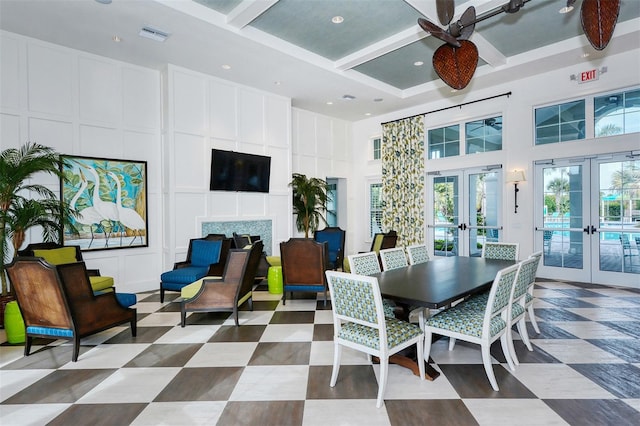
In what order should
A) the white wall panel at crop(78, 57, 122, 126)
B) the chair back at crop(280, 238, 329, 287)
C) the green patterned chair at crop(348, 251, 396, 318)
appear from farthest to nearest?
1. the white wall panel at crop(78, 57, 122, 126)
2. the chair back at crop(280, 238, 329, 287)
3. the green patterned chair at crop(348, 251, 396, 318)

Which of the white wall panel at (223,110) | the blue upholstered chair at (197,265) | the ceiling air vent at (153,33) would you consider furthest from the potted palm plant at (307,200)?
the ceiling air vent at (153,33)

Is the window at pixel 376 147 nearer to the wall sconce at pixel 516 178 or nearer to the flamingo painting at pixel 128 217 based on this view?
the wall sconce at pixel 516 178

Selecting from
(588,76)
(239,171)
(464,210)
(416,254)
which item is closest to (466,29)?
(416,254)

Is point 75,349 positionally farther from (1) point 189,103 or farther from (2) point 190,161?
(1) point 189,103

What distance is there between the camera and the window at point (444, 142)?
7.54m

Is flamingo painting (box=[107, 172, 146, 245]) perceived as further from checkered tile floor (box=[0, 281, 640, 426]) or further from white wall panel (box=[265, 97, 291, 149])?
white wall panel (box=[265, 97, 291, 149])

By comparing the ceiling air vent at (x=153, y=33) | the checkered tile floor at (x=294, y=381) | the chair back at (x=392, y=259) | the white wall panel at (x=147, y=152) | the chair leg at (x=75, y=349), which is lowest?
the checkered tile floor at (x=294, y=381)

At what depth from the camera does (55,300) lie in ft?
10.0

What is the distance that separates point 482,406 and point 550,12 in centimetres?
503

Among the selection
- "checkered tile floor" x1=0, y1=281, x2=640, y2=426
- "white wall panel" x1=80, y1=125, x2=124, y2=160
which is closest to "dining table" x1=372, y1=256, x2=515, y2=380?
"checkered tile floor" x1=0, y1=281, x2=640, y2=426

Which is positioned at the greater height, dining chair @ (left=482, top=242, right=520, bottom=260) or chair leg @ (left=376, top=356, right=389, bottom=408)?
dining chair @ (left=482, top=242, right=520, bottom=260)

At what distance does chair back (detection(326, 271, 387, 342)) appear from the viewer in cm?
228

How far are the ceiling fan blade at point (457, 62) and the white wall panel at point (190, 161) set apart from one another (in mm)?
4391

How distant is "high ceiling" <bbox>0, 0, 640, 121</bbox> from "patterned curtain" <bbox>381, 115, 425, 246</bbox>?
1.57 m
